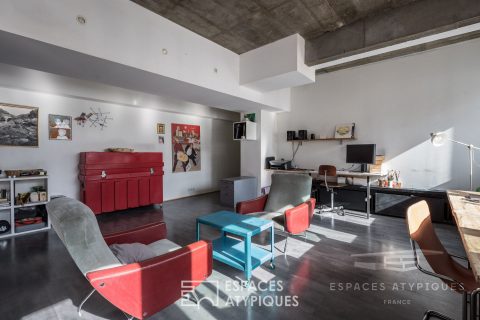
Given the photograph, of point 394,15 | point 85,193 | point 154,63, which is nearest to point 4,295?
point 85,193

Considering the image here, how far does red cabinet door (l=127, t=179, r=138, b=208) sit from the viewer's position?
16.8 feet

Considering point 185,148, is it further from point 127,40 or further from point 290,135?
point 127,40

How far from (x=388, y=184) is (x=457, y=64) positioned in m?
2.50

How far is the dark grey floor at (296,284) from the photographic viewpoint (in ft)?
6.30

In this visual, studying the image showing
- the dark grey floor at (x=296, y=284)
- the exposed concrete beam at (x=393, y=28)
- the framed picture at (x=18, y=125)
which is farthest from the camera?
the framed picture at (x=18, y=125)

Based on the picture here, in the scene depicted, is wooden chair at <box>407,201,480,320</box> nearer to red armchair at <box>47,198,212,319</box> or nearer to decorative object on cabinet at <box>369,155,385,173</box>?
red armchair at <box>47,198,212,319</box>

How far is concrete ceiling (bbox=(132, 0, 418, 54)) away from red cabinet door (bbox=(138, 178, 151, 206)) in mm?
3383

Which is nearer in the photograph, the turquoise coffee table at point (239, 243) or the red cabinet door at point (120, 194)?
the turquoise coffee table at point (239, 243)

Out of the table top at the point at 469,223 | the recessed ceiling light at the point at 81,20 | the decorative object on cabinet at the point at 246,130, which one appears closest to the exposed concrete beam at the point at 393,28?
the table top at the point at 469,223

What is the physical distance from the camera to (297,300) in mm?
2068

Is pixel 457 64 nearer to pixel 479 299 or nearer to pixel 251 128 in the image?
pixel 251 128

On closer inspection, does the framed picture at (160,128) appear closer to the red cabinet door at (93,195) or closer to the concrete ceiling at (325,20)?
the red cabinet door at (93,195)

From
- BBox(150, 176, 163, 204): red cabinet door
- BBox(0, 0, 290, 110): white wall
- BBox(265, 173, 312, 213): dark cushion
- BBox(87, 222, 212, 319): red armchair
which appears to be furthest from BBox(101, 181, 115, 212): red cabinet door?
BBox(87, 222, 212, 319): red armchair

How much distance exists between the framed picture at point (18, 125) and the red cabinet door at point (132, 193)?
1.83 metres
